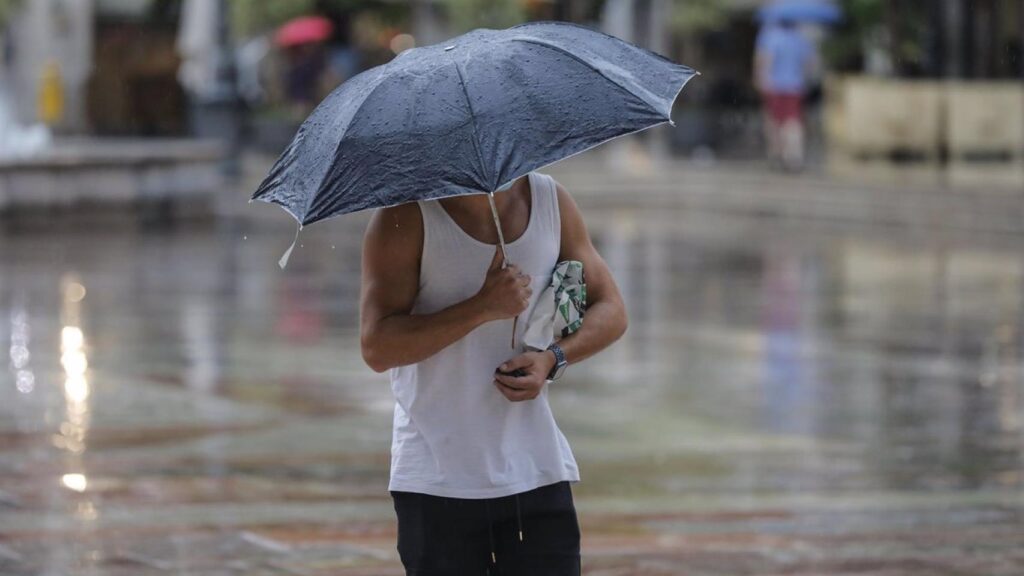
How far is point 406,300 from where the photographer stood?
4160 millimetres

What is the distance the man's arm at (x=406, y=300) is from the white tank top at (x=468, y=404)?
0.03m

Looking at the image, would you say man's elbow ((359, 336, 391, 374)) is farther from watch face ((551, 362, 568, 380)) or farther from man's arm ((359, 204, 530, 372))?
watch face ((551, 362, 568, 380))

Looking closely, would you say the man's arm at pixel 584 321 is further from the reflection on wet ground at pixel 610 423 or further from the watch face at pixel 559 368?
the reflection on wet ground at pixel 610 423

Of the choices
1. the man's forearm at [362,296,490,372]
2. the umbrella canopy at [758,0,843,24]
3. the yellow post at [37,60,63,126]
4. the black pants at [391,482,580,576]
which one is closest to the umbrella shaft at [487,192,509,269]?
the man's forearm at [362,296,490,372]

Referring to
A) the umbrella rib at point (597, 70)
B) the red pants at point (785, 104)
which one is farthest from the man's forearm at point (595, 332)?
the red pants at point (785, 104)

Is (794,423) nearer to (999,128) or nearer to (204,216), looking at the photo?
(204,216)

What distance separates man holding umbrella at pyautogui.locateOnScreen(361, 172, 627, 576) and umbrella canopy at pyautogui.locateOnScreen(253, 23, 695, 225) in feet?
0.51

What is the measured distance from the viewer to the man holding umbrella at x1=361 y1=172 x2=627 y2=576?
4102 millimetres

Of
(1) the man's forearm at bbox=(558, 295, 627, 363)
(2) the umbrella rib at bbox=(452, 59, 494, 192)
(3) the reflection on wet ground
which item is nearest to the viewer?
(2) the umbrella rib at bbox=(452, 59, 494, 192)

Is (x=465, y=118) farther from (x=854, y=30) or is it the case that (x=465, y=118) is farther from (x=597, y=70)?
(x=854, y=30)

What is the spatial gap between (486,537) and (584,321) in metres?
0.51

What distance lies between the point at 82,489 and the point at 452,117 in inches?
159

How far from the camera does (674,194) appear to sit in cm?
2514

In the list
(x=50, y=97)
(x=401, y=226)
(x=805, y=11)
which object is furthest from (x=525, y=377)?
(x=50, y=97)
